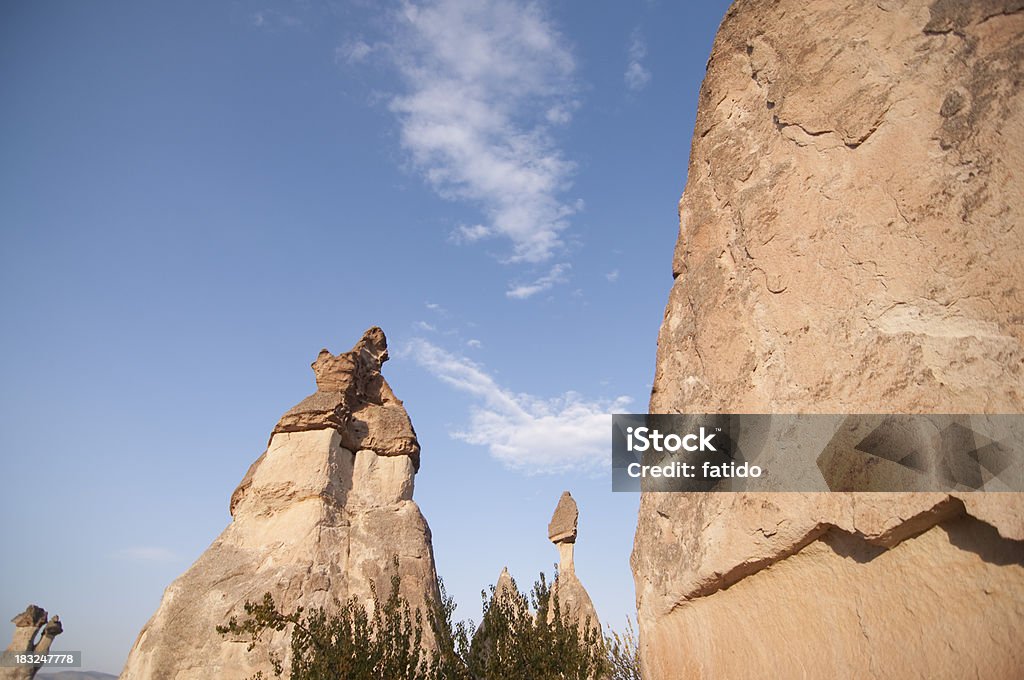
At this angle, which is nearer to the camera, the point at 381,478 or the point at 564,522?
the point at 381,478

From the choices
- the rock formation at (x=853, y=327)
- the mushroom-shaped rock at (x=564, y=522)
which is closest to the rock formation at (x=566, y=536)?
the mushroom-shaped rock at (x=564, y=522)

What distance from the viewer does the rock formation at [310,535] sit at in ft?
46.1

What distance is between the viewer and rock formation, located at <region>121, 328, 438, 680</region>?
14062mm

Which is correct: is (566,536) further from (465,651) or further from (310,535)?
(465,651)

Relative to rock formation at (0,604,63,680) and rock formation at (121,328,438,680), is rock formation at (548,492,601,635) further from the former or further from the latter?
rock formation at (0,604,63,680)

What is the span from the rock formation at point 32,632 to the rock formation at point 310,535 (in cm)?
2125

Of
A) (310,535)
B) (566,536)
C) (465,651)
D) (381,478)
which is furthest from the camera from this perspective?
(566,536)

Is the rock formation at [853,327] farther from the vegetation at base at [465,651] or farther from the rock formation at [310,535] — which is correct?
the rock formation at [310,535]

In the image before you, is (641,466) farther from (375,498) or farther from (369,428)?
(369,428)

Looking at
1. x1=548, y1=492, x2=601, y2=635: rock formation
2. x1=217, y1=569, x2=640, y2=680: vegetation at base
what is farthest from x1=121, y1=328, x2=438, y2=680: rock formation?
x1=548, y1=492, x2=601, y2=635: rock formation

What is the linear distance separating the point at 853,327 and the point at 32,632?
3912 centimetres

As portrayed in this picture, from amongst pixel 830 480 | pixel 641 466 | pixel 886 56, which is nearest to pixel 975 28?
pixel 886 56

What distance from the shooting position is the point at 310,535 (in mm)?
15883

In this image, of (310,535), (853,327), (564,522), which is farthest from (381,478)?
(853,327)
